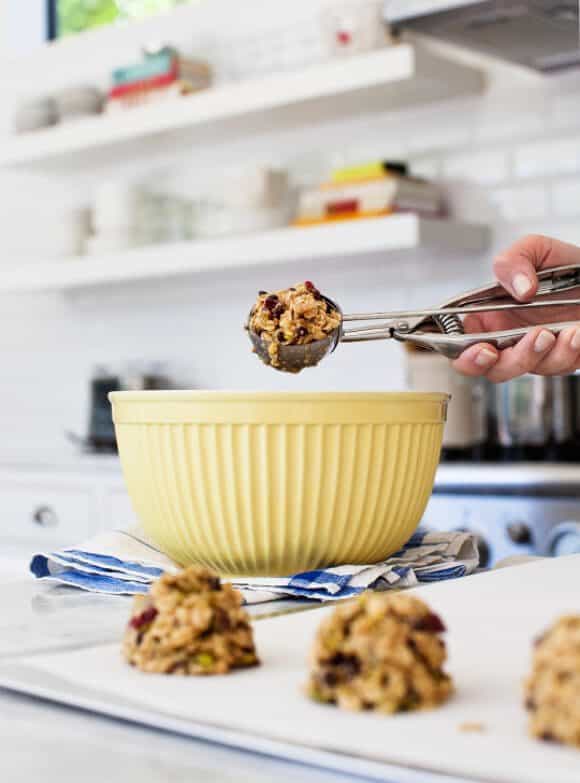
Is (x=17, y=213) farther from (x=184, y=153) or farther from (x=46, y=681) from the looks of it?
(x=46, y=681)

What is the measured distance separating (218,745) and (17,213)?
376 centimetres

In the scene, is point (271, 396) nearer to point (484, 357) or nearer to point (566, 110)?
point (484, 357)

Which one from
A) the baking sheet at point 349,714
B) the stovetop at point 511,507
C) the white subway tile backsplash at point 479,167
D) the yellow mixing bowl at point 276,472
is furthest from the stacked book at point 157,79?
the baking sheet at point 349,714

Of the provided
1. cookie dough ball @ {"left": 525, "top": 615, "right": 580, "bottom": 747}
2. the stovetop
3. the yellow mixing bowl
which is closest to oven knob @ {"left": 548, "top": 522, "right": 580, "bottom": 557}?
the stovetop

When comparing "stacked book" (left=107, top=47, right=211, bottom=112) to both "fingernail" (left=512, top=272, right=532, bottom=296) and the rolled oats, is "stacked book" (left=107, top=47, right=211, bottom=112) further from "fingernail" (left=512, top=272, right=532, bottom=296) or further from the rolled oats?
the rolled oats

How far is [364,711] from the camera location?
23.4 inches

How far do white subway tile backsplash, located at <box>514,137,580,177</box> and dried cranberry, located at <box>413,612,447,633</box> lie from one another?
2450mm

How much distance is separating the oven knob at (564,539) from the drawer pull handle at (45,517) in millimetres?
1349

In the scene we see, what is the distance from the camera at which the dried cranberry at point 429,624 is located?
0.61m

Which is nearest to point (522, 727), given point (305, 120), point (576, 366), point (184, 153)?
point (576, 366)

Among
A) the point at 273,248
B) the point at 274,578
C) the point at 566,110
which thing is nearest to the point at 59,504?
the point at 273,248

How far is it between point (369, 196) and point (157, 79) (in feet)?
2.61

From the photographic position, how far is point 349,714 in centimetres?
59

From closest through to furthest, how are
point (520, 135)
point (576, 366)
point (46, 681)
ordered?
point (46, 681)
point (576, 366)
point (520, 135)
